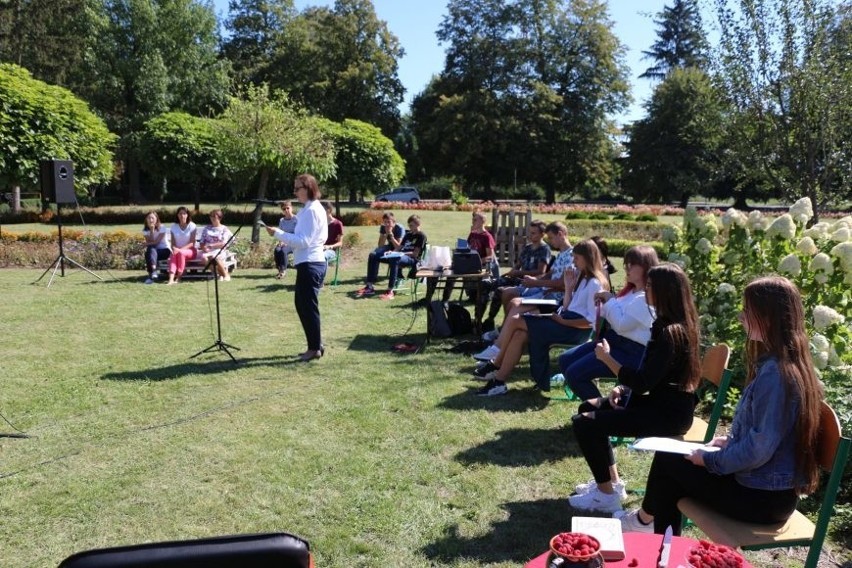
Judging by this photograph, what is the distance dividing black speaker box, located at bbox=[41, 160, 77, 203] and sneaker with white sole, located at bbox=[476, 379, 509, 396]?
8.96 m

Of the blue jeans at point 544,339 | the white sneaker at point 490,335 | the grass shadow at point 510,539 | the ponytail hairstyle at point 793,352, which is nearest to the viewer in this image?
the ponytail hairstyle at point 793,352

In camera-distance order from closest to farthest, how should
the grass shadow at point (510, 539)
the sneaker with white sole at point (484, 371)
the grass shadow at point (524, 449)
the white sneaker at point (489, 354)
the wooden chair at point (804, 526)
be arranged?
the wooden chair at point (804, 526) < the grass shadow at point (510, 539) < the grass shadow at point (524, 449) < the sneaker with white sole at point (484, 371) < the white sneaker at point (489, 354)

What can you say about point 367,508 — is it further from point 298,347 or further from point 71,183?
point 71,183

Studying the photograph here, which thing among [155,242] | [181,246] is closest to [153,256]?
[155,242]

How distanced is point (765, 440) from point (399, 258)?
8.04 metres

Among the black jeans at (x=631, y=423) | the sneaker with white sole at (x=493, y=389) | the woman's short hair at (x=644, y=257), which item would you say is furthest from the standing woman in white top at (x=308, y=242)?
the black jeans at (x=631, y=423)

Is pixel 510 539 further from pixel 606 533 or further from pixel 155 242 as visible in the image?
pixel 155 242

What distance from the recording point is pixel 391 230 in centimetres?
1090

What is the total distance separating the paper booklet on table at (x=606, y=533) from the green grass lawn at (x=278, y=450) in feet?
4.17

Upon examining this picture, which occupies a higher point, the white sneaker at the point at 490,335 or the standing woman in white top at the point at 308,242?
the standing woman in white top at the point at 308,242

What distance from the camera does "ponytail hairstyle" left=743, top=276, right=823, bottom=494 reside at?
8.12 ft

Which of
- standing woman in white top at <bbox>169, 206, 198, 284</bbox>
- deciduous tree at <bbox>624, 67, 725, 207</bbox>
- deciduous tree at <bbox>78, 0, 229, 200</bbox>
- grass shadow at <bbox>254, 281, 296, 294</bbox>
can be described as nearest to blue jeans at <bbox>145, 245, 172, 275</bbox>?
standing woman in white top at <bbox>169, 206, 198, 284</bbox>

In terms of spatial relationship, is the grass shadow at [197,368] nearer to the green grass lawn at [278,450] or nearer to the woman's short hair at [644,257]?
the green grass lawn at [278,450]

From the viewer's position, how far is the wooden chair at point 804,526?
7.69 ft
